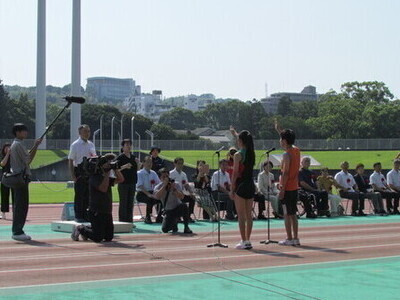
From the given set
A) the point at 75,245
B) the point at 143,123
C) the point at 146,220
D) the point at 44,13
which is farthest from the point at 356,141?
the point at 75,245

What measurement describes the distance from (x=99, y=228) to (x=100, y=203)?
42 centimetres

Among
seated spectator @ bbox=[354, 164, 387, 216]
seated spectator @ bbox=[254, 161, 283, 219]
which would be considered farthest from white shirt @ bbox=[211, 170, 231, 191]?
seated spectator @ bbox=[354, 164, 387, 216]

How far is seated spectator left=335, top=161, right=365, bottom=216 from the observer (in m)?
20.5

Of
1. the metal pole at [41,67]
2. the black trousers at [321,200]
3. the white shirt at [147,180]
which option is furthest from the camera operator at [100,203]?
the metal pole at [41,67]

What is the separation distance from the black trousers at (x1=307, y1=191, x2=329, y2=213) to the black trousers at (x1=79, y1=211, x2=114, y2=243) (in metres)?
8.81

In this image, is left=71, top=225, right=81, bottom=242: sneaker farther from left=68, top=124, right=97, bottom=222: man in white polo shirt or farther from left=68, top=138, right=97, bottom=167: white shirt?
left=68, top=138, right=97, bottom=167: white shirt

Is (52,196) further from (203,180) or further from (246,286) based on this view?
(246,286)

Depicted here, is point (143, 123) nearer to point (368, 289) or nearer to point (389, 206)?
point (389, 206)

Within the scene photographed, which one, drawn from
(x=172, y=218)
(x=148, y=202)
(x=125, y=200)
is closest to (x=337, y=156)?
(x=148, y=202)

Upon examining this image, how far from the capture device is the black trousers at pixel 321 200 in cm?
1980

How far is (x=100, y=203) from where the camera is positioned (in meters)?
12.0

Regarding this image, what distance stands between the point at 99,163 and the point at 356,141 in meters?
75.1

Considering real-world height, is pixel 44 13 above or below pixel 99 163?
above

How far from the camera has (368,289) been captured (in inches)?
311
